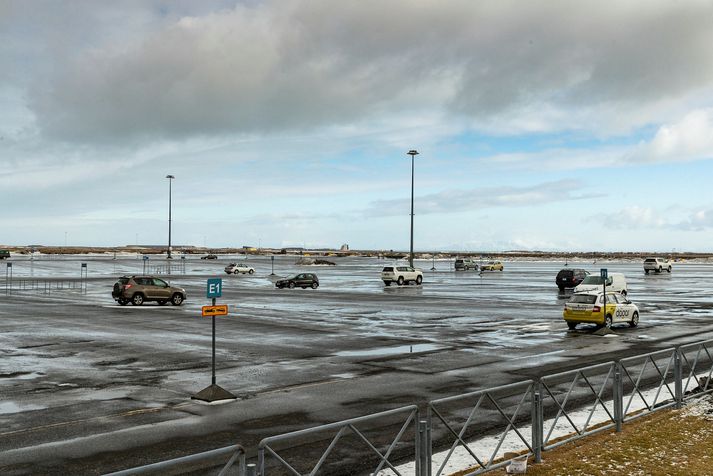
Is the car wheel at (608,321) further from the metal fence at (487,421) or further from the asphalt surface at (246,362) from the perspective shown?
the metal fence at (487,421)

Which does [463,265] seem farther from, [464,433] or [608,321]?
[464,433]

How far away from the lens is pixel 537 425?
9.69m

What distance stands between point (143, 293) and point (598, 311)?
2465cm

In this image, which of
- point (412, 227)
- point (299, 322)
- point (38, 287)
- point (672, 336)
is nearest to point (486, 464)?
point (672, 336)

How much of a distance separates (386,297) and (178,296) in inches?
516

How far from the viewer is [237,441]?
1060 centimetres

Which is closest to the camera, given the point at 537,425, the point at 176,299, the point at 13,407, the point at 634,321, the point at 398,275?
the point at 537,425

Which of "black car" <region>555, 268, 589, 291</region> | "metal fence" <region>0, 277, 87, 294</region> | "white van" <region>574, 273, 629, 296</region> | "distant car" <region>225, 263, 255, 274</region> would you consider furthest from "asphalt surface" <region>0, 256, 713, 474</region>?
"distant car" <region>225, 263, 255, 274</region>

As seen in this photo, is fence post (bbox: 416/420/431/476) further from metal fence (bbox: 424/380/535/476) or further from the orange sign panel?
the orange sign panel

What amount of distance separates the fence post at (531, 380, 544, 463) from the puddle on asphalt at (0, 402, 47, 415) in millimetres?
9528

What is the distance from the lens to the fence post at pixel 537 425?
9.62 m

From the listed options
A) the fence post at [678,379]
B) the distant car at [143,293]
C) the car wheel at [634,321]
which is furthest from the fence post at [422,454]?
the distant car at [143,293]

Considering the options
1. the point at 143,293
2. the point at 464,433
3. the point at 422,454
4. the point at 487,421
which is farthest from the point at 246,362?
the point at 143,293

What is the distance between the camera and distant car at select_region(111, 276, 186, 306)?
36812 millimetres
